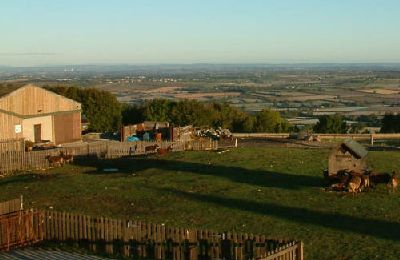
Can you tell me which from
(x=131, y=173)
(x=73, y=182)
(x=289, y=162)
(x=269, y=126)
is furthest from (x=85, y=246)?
(x=269, y=126)

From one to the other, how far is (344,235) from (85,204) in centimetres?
1050

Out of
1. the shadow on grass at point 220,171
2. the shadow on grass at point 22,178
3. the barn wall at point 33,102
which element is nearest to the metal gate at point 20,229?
the shadow on grass at point 220,171

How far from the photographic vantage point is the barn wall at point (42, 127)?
47644 mm

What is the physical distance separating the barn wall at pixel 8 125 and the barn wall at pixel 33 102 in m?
0.56

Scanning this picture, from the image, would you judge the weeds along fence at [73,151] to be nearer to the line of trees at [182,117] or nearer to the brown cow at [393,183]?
the brown cow at [393,183]

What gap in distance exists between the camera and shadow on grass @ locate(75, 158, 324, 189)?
1068 inches

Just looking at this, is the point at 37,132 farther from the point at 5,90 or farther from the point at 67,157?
the point at 67,157

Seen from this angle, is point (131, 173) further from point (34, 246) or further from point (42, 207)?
point (34, 246)

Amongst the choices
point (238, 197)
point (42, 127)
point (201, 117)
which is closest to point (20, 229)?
point (238, 197)

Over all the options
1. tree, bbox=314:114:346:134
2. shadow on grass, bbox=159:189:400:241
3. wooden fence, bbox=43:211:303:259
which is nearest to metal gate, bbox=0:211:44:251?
wooden fence, bbox=43:211:303:259

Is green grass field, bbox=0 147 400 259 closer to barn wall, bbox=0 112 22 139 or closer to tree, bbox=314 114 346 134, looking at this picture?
barn wall, bbox=0 112 22 139

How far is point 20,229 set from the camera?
17.8 meters

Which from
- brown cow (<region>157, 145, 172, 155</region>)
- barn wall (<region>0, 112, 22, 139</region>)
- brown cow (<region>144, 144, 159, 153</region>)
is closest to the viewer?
brown cow (<region>157, 145, 172, 155</region>)

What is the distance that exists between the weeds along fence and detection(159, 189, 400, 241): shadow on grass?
45.5 ft
